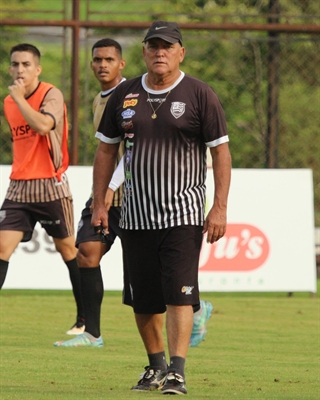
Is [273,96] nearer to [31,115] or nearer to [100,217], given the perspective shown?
[31,115]

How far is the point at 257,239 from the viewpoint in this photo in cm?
1268

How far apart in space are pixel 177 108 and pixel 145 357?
8.51ft

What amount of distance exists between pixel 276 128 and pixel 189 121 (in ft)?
25.8

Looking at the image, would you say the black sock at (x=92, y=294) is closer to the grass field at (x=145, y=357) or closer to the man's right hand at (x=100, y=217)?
the grass field at (x=145, y=357)

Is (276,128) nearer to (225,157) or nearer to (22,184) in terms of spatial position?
(22,184)

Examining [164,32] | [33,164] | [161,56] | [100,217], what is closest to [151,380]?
[100,217]

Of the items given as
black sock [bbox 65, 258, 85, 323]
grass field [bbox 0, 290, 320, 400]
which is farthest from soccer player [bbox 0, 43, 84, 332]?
grass field [bbox 0, 290, 320, 400]

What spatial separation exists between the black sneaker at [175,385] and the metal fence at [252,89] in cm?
799

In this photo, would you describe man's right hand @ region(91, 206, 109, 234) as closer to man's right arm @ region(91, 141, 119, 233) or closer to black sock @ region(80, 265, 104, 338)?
man's right arm @ region(91, 141, 119, 233)

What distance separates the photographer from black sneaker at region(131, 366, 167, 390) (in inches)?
256

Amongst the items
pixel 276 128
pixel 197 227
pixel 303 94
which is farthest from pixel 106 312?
pixel 303 94

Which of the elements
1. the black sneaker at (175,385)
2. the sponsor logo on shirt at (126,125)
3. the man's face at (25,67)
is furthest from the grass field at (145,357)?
the man's face at (25,67)

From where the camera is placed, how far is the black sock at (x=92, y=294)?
8.71 meters

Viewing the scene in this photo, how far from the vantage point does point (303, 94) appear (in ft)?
67.7
